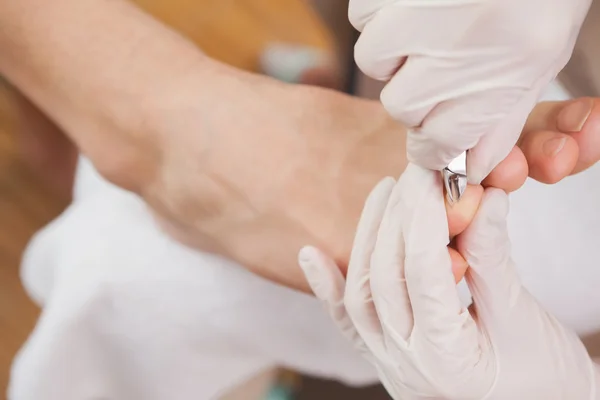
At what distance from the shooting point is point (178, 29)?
1.33 meters

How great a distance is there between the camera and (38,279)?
0.86 metres

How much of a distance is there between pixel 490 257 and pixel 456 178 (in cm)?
7

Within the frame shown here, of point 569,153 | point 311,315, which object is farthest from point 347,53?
point 569,153

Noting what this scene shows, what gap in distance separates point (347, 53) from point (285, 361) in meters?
0.76

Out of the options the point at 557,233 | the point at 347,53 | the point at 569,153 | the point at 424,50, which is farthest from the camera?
the point at 347,53

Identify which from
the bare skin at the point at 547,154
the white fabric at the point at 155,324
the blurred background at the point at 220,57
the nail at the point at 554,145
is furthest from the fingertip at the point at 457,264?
the blurred background at the point at 220,57

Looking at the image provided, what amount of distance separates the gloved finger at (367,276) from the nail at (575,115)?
0.15m

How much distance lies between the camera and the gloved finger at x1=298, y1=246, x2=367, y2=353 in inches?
22.7

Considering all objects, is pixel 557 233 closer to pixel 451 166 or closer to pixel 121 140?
pixel 451 166

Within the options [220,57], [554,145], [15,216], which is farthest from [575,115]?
[15,216]

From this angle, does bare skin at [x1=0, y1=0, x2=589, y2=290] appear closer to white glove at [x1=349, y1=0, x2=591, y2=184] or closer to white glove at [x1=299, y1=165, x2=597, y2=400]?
white glove at [x1=299, y1=165, x2=597, y2=400]

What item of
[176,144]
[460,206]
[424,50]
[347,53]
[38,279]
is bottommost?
[38,279]

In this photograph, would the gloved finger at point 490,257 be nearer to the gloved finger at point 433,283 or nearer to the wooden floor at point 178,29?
the gloved finger at point 433,283

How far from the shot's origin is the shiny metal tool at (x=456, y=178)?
41 centimetres
